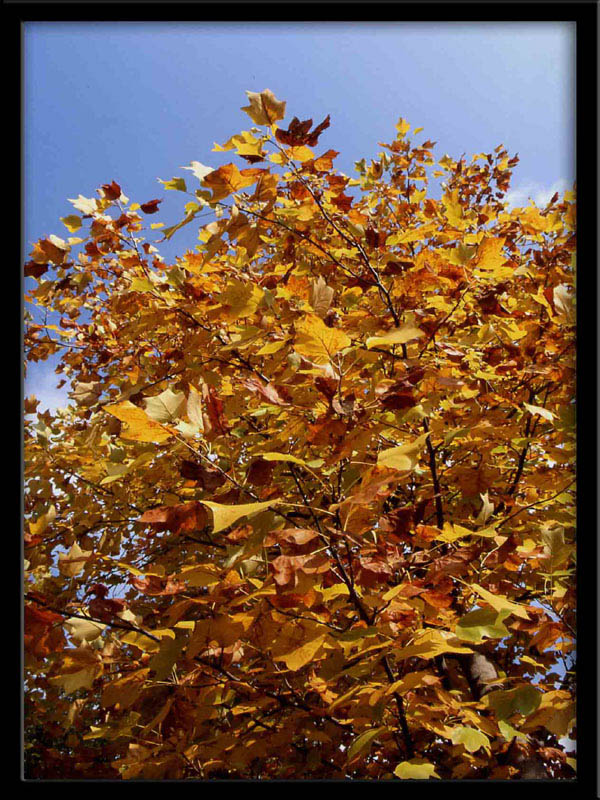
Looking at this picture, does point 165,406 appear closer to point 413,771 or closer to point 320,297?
point 320,297

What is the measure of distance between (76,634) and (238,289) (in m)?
0.85

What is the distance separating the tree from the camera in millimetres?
996

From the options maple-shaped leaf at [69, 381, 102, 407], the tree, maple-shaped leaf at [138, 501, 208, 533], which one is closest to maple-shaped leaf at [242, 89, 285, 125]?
the tree

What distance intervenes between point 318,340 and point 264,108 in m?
0.59

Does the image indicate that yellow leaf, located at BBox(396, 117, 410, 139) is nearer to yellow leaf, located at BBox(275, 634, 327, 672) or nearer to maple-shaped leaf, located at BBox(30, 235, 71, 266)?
maple-shaped leaf, located at BBox(30, 235, 71, 266)

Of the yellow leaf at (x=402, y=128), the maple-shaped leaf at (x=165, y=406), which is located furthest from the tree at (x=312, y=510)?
the yellow leaf at (x=402, y=128)

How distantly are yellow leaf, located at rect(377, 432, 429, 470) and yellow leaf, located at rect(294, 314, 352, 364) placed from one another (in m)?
0.23

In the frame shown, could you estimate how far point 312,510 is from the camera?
114 centimetres

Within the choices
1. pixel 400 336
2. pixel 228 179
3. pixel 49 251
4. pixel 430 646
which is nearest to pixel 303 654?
pixel 430 646

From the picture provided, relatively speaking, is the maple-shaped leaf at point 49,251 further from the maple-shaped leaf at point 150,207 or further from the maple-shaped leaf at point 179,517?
the maple-shaped leaf at point 179,517

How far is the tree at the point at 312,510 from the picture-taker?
996 mm

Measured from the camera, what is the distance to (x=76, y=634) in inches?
44.1
